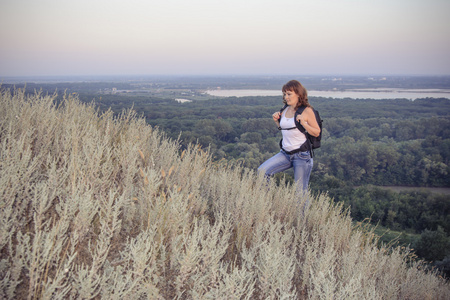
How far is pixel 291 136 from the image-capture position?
3.53 meters

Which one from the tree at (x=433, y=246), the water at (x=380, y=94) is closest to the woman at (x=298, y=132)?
the tree at (x=433, y=246)

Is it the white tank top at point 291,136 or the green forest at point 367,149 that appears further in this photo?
the green forest at point 367,149

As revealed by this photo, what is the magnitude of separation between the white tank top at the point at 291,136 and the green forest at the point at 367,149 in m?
11.8

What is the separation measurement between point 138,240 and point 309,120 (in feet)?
8.18

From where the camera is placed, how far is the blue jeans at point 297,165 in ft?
11.5

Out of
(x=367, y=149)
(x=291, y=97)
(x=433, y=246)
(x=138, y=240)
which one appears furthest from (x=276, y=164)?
(x=367, y=149)

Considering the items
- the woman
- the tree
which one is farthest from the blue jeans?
the tree

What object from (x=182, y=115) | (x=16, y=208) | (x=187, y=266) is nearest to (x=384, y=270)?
(x=187, y=266)

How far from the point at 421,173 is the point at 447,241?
117 feet

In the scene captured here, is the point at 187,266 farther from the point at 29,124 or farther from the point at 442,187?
the point at 442,187

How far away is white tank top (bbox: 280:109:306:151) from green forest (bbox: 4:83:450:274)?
1183 centimetres

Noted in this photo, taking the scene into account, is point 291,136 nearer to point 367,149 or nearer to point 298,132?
point 298,132

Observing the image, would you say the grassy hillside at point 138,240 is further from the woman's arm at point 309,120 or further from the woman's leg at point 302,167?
the woman's arm at point 309,120

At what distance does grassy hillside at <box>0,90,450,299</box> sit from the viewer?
4.61ft
